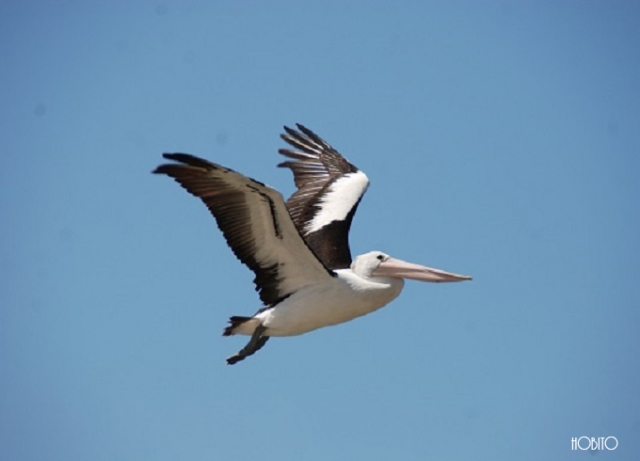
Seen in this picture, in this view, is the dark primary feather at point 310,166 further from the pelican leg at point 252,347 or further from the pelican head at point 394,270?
the pelican leg at point 252,347

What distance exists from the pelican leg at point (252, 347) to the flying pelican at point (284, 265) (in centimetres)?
1

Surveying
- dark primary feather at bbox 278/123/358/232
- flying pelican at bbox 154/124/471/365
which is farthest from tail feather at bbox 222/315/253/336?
dark primary feather at bbox 278/123/358/232

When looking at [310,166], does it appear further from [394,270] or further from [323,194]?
[394,270]

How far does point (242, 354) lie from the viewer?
12.9 m

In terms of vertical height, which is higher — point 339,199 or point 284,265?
point 339,199

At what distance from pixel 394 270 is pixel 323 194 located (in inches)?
105

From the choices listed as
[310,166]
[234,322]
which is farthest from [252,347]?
[310,166]

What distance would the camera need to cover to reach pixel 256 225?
12.4m

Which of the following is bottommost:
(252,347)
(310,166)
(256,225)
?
(252,347)

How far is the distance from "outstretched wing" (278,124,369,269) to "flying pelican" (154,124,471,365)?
3 cm

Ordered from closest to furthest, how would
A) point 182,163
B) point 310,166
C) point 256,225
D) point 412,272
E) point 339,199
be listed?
point 182,163 < point 256,225 < point 412,272 < point 339,199 < point 310,166

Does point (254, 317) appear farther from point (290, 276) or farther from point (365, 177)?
point (365, 177)

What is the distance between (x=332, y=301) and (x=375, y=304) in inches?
23.3

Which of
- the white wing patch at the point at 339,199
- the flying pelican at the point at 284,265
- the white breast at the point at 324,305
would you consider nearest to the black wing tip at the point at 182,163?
the flying pelican at the point at 284,265
